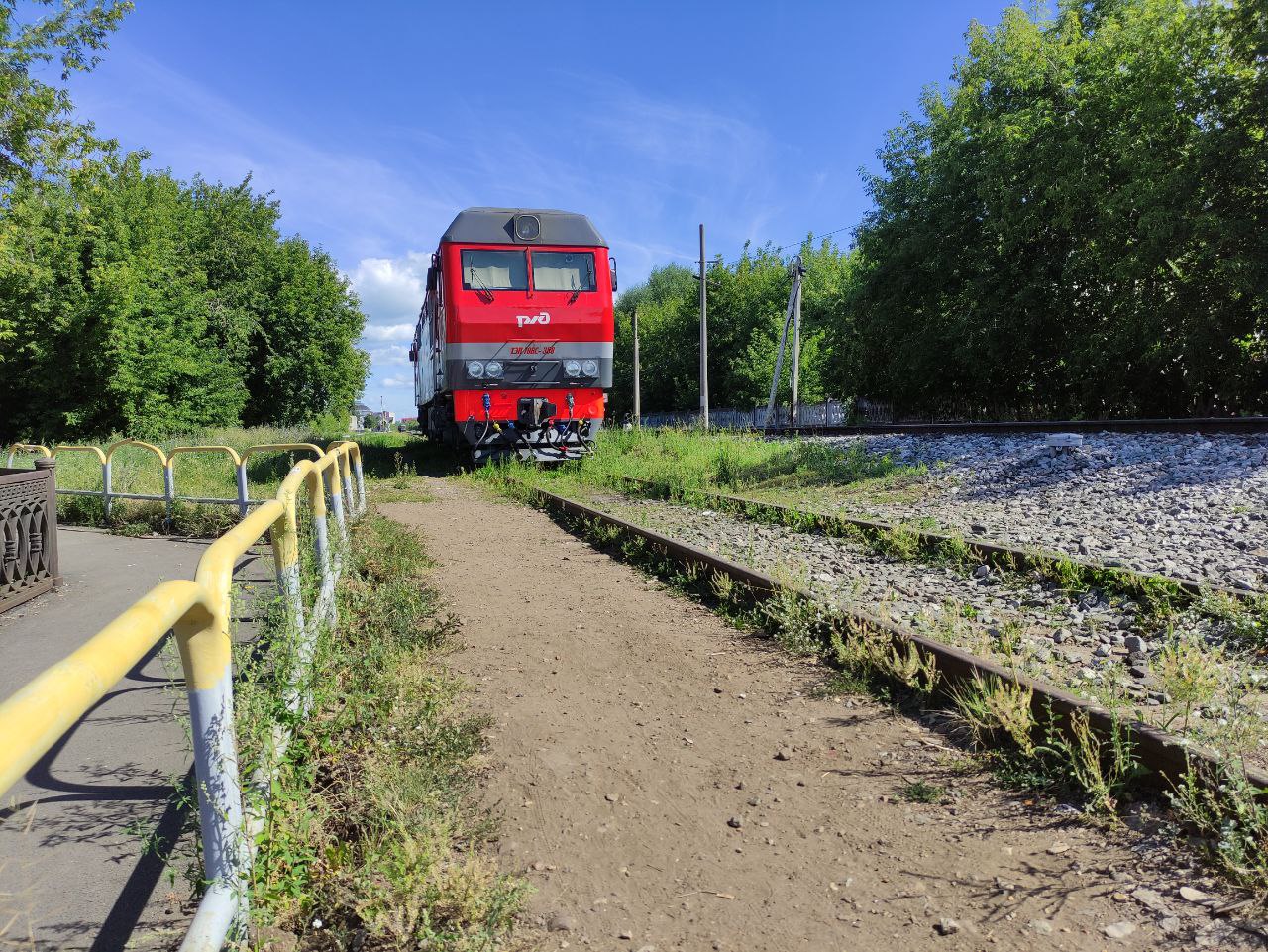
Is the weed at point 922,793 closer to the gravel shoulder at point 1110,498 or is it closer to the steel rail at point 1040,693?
the steel rail at point 1040,693

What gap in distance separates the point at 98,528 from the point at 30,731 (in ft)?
37.3

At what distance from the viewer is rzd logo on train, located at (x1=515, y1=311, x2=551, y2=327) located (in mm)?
14016

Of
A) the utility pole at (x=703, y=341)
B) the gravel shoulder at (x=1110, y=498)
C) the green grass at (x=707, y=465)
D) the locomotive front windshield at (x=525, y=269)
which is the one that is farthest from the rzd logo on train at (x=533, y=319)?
the utility pole at (x=703, y=341)

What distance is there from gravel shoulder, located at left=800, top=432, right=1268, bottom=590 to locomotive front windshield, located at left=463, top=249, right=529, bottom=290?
22.5 feet

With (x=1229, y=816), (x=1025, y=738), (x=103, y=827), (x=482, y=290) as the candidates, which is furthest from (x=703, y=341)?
(x=103, y=827)

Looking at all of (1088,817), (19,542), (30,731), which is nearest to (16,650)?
(19,542)

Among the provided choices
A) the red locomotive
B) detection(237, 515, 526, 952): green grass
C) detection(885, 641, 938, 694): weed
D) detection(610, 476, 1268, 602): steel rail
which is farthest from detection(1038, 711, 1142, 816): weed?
the red locomotive

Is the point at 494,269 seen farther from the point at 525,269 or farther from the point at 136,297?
the point at 136,297

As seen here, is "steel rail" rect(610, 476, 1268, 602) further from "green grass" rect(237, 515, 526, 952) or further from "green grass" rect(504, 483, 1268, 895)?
"green grass" rect(237, 515, 526, 952)

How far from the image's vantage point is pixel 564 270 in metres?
14.4

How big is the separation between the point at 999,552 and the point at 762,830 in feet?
13.4

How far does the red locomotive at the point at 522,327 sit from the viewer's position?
13.8 meters

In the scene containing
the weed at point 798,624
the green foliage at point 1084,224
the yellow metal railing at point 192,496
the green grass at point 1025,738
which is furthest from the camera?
the green foliage at point 1084,224

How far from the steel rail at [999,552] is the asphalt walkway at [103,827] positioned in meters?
5.31
